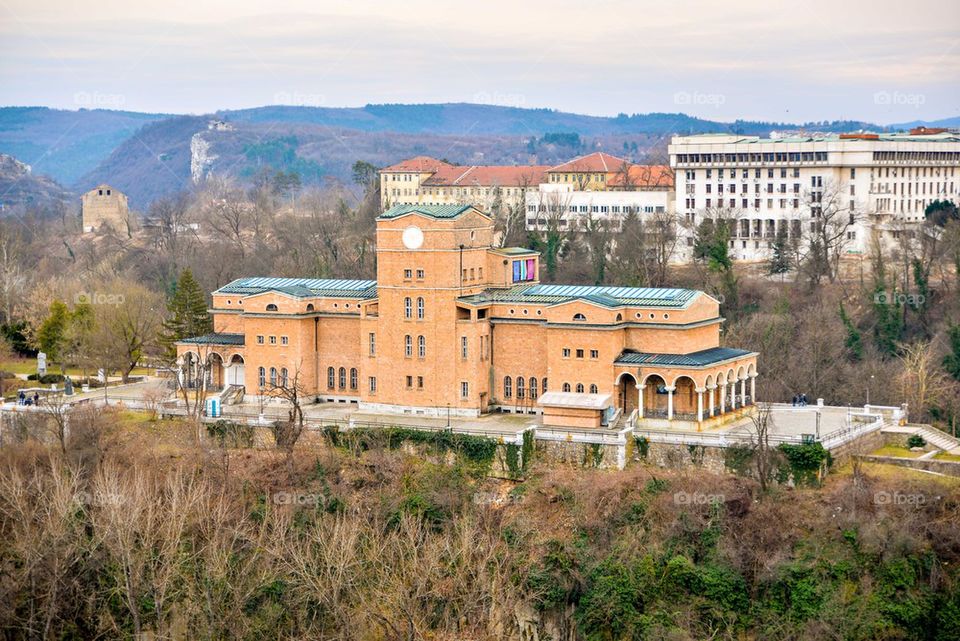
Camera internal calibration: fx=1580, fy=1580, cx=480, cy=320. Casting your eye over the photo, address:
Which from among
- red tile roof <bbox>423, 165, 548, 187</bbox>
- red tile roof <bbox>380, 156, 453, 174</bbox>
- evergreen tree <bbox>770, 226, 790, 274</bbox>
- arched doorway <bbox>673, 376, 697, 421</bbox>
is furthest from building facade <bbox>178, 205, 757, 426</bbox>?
red tile roof <bbox>380, 156, 453, 174</bbox>

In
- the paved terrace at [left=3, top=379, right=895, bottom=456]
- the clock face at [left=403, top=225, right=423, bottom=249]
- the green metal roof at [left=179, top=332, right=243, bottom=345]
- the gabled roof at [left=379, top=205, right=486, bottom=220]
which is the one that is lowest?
the paved terrace at [left=3, top=379, right=895, bottom=456]

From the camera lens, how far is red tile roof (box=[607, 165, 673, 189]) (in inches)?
4077

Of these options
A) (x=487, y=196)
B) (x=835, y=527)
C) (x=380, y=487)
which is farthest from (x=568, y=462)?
(x=487, y=196)

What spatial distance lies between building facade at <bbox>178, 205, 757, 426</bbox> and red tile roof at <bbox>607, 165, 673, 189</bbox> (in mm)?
42933

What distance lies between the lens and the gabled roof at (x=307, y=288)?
2408 inches

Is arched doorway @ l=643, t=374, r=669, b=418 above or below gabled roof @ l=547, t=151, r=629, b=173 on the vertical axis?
below

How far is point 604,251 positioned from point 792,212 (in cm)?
1107

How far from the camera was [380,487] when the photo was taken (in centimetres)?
5419

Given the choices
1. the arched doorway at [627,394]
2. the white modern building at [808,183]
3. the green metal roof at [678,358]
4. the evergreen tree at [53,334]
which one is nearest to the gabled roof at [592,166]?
the white modern building at [808,183]

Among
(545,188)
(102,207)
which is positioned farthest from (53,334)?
(102,207)

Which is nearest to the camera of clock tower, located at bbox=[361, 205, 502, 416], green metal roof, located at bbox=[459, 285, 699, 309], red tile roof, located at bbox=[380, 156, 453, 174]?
green metal roof, located at bbox=[459, 285, 699, 309]

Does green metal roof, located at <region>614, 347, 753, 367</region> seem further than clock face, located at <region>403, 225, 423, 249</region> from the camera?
No

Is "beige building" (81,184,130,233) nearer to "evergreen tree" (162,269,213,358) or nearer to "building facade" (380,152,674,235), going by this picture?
"building facade" (380,152,674,235)

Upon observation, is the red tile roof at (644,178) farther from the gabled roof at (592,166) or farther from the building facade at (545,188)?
the gabled roof at (592,166)
